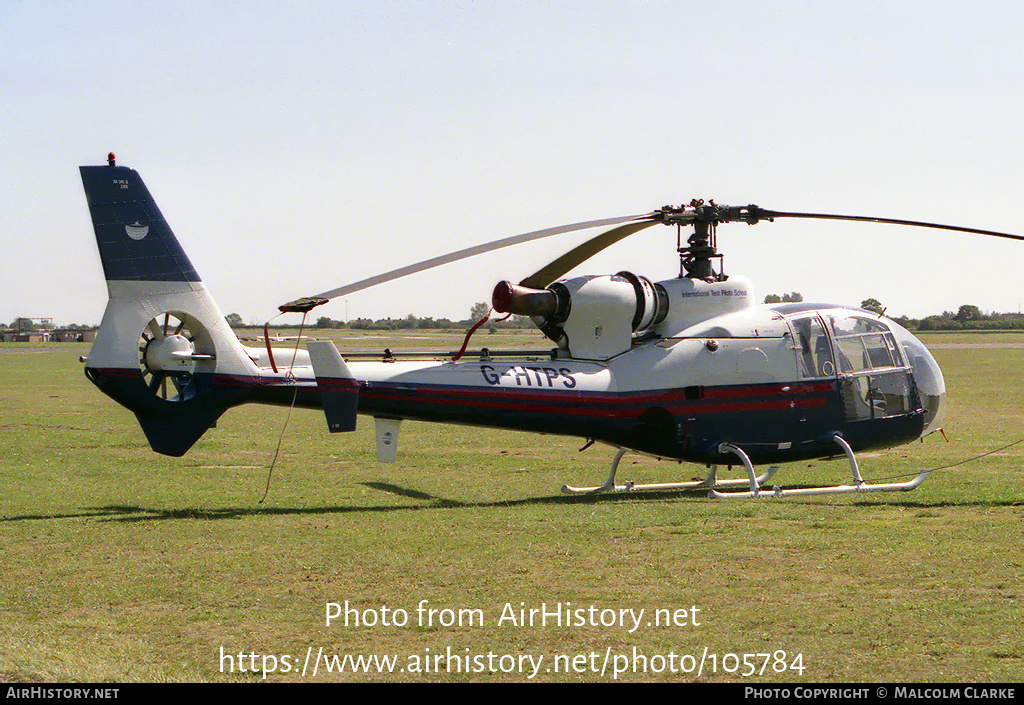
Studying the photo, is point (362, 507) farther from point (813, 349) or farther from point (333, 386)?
point (813, 349)

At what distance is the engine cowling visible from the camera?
15.4 meters

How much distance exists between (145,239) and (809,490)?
32.9ft

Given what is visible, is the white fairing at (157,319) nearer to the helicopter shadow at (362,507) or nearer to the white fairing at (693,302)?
the helicopter shadow at (362,507)

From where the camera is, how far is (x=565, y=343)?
15.8 m

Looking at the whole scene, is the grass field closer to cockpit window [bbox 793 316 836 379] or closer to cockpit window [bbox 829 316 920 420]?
cockpit window [bbox 829 316 920 420]

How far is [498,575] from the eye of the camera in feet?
33.7

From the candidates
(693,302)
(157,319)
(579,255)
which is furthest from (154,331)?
(693,302)

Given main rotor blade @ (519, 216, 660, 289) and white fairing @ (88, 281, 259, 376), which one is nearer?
white fairing @ (88, 281, 259, 376)

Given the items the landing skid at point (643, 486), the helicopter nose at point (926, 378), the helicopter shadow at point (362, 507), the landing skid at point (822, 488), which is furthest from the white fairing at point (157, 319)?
the helicopter nose at point (926, 378)

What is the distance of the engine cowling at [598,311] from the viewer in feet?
50.5

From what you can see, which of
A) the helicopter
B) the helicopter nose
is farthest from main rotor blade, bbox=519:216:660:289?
the helicopter nose

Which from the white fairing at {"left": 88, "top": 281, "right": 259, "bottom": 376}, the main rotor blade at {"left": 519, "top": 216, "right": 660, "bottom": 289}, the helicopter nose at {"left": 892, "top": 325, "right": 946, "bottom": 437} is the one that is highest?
the main rotor blade at {"left": 519, "top": 216, "right": 660, "bottom": 289}

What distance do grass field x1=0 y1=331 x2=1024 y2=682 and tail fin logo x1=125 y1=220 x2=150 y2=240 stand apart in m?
3.74

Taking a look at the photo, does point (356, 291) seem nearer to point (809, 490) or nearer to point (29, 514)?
point (29, 514)
